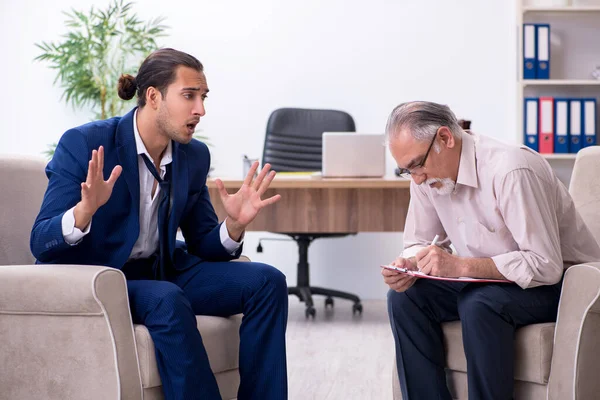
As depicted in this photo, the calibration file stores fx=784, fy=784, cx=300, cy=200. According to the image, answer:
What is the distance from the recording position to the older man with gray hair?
1.91m

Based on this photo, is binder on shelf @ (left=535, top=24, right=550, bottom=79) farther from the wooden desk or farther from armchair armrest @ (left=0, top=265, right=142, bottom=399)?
armchair armrest @ (left=0, top=265, right=142, bottom=399)

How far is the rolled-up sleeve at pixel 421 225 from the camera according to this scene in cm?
223

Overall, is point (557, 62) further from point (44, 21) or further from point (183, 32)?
point (44, 21)

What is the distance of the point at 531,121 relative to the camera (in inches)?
185

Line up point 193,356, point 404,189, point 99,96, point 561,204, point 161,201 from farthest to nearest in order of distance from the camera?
point 99,96
point 404,189
point 161,201
point 561,204
point 193,356

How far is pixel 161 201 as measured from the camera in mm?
2227

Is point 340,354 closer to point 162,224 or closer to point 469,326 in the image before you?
point 162,224

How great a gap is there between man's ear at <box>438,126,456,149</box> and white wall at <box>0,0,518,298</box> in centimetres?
306

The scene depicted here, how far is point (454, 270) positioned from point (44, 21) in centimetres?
409

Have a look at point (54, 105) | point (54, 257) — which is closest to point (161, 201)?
point (54, 257)

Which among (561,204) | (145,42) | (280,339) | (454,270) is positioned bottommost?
(280,339)

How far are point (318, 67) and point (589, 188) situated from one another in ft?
9.52

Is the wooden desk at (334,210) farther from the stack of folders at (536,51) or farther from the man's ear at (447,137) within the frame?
the man's ear at (447,137)

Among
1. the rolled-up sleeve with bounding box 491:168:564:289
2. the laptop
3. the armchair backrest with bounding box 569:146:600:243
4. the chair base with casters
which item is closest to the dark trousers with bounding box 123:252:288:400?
the rolled-up sleeve with bounding box 491:168:564:289
